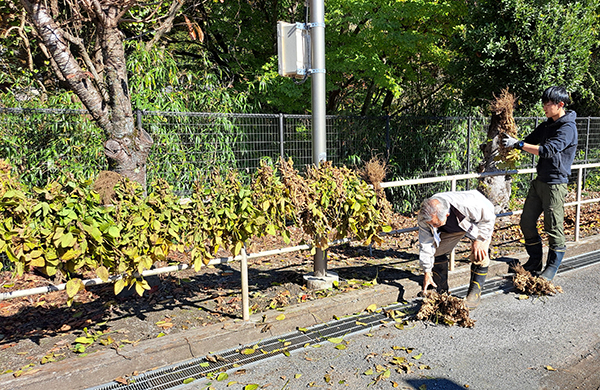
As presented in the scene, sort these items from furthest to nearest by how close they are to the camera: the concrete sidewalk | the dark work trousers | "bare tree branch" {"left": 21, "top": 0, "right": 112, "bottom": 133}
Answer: the dark work trousers < "bare tree branch" {"left": 21, "top": 0, "right": 112, "bottom": 133} < the concrete sidewalk

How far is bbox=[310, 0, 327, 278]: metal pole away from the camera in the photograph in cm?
493

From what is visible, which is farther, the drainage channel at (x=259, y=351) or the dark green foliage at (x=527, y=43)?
the dark green foliage at (x=527, y=43)

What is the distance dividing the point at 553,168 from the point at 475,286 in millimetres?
A: 1646

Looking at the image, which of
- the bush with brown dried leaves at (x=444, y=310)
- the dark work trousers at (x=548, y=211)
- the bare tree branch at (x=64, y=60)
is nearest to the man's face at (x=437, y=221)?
the bush with brown dried leaves at (x=444, y=310)

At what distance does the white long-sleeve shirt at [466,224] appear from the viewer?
453 cm

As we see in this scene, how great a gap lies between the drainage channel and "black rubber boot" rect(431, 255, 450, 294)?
306 mm

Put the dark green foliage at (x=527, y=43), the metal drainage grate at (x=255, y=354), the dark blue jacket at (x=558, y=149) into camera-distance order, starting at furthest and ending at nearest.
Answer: the dark green foliage at (x=527, y=43), the dark blue jacket at (x=558, y=149), the metal drainage grate at (x=255, y=354)

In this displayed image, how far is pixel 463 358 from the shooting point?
3.81 meters

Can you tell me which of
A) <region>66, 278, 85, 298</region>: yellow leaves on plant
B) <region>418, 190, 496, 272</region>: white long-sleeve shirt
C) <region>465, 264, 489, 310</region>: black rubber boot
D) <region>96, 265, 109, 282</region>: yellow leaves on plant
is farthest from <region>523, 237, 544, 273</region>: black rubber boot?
<region>66, 278, 85, 298</region>: yellow leaves on plant

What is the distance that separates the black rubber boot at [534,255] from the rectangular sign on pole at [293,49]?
3.32 m

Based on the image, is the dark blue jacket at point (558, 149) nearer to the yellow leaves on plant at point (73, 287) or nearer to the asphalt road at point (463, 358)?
the asphalt road at point (463, 358)

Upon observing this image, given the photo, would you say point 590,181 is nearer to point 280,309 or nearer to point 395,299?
point 395,299

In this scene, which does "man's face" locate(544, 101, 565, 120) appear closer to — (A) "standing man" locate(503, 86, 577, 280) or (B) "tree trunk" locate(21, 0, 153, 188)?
(A) "standing man" locate(503, 86, 577, 280)

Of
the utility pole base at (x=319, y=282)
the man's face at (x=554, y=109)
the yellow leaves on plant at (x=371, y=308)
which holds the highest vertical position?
the man's face at (x=554, y=109)
